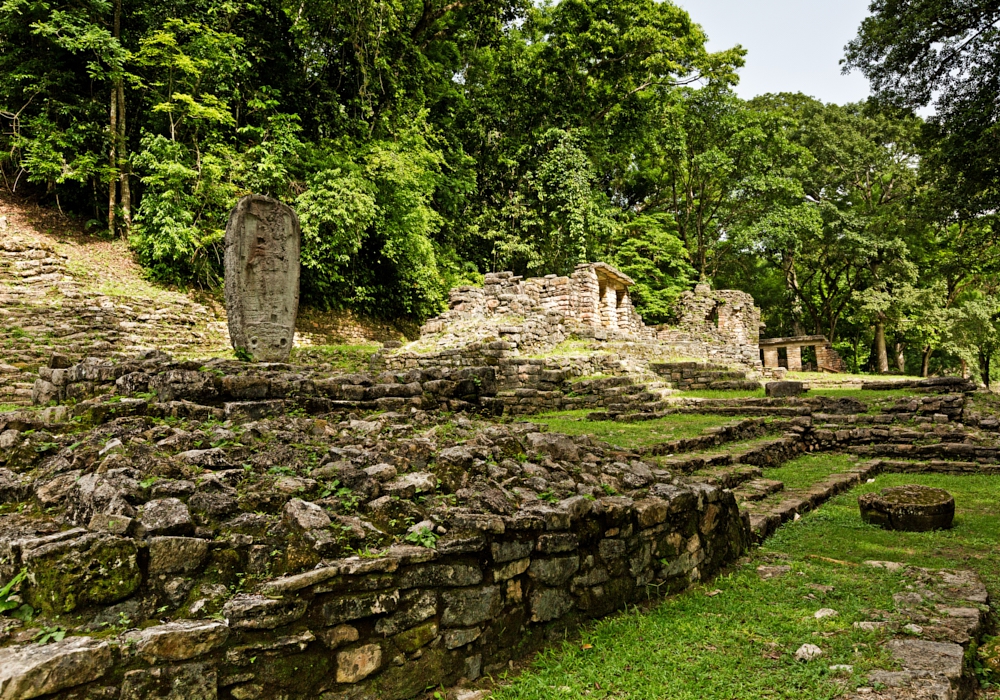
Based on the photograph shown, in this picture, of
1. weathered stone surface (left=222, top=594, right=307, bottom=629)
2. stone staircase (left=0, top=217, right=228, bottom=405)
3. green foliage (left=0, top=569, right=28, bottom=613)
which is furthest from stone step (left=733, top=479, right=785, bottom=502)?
stone staircase (left=0, top=217, right=228, bottom=405)

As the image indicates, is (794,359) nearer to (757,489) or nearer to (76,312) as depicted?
(757,489)

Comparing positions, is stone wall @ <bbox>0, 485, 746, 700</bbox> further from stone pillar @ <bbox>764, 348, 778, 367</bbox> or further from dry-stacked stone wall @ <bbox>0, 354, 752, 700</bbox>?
stone pillar @ <bbox>764, 348, 778, 367</bbox>

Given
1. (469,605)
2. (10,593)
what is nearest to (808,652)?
(469,605)

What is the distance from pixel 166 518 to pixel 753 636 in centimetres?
326

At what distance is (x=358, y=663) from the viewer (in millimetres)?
2326

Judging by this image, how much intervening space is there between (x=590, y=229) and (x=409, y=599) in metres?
21.0

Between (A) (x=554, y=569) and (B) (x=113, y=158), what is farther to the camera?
(B) (x=113, y=158)

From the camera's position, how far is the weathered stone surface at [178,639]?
76.1 inches

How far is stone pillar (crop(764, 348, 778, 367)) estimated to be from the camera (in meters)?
27.3

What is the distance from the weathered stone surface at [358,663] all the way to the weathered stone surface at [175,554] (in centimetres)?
75

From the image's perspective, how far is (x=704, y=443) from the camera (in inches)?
337

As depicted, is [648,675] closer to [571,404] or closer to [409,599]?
[409,599]

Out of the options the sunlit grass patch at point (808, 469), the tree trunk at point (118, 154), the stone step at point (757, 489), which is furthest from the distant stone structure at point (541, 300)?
the stone step at point (757, 489)

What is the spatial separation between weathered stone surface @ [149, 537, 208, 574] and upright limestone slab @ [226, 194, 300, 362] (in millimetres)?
5744
